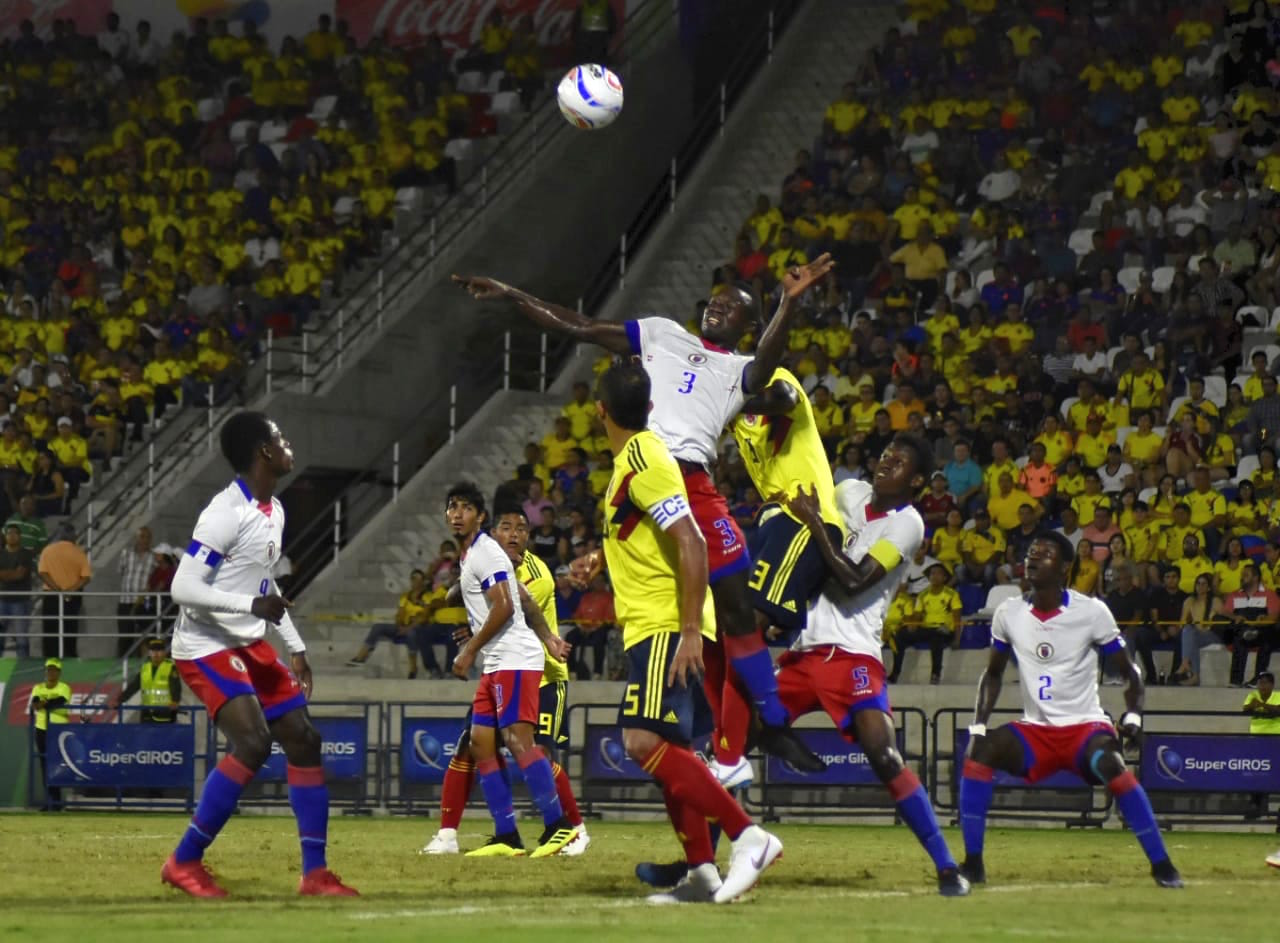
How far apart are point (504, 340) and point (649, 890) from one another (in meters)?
20.5

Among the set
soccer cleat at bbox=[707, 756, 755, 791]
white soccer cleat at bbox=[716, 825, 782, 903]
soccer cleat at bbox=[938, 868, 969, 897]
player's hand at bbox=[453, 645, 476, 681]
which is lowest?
soccer cleat at bbox=[938, 868, 969, 897]

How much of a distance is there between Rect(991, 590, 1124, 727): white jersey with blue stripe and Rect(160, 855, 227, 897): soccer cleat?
15.4ft

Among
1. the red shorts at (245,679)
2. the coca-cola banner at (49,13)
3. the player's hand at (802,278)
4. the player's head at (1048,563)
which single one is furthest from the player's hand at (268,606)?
the coca-cola banner at (49,13)

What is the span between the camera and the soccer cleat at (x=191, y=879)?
11.4m

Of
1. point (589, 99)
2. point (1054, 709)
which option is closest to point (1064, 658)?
point (1054, 709)

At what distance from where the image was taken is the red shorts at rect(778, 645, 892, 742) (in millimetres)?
11773

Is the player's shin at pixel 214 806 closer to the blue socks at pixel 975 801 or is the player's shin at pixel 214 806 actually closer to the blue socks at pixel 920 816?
the blue socks at pixel 920 816

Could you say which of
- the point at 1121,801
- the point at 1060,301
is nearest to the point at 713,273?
the point at 1060,301

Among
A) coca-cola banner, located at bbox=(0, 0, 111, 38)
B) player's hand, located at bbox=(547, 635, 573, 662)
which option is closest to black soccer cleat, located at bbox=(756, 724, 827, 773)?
player's hand, located at bbox=(547, 635, 573, 662)

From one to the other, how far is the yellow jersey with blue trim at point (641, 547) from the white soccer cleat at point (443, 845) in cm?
543

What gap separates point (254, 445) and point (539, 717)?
5044 mm

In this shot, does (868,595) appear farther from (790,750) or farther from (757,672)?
(790,750)

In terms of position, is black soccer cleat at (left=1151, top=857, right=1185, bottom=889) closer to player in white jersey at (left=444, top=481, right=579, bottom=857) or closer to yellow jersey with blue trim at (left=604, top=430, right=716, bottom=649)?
yellow jersey with blue trim at (left=604, top=430, right=716, bottom=649)

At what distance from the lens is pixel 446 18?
35656mm
